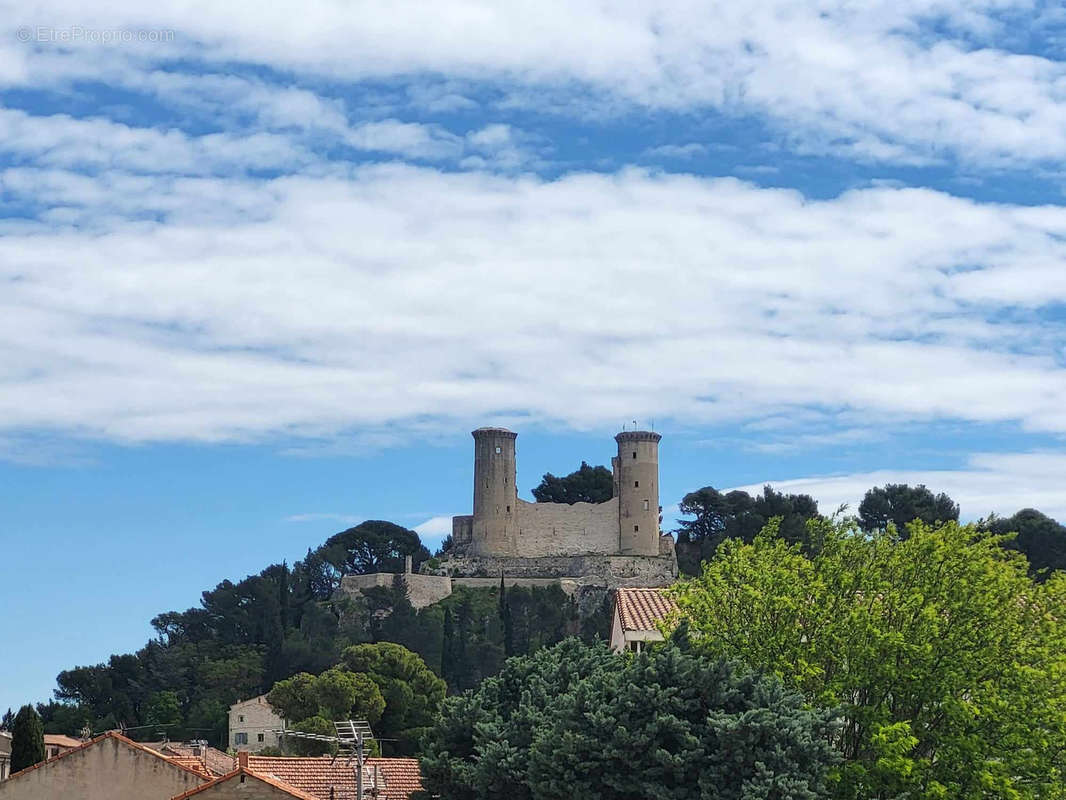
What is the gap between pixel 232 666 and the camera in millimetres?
118750

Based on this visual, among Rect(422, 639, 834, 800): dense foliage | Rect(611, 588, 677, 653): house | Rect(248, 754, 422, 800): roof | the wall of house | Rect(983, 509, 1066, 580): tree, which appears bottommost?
Rect(248, 754, 422, 800): roof

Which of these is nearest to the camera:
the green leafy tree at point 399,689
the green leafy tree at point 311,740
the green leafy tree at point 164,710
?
the green leafy tree at point 311,740

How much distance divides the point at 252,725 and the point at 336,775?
5405cm

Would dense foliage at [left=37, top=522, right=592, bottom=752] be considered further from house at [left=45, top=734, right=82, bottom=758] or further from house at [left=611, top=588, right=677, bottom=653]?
house at [left=611, top=588, right=677, bottom=653]

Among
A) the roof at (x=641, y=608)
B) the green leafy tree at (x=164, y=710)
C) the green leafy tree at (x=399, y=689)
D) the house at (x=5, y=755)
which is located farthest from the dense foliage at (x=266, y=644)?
the roof at (x=641, y=608)

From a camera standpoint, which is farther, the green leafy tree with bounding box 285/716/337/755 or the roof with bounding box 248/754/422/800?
the green leafy tree with bounding box 285/716/337/755

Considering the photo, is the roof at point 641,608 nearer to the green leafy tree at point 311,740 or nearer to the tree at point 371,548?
the green leafy tree at point 311,740

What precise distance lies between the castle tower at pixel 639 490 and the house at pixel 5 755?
72056 millimetres

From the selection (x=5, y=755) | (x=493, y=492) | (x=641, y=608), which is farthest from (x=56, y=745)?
(x=493, y=492)

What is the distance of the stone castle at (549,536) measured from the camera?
445 ft

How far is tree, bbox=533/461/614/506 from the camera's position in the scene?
496 ft

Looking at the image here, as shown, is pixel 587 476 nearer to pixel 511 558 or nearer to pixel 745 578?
pixel 511 558

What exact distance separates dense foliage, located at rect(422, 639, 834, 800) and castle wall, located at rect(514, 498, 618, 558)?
100980 mm

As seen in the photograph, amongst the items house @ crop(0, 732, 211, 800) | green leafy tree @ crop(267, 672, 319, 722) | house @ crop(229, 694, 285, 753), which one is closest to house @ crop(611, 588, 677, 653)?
house @ crop(0, 732, 211, 800)
